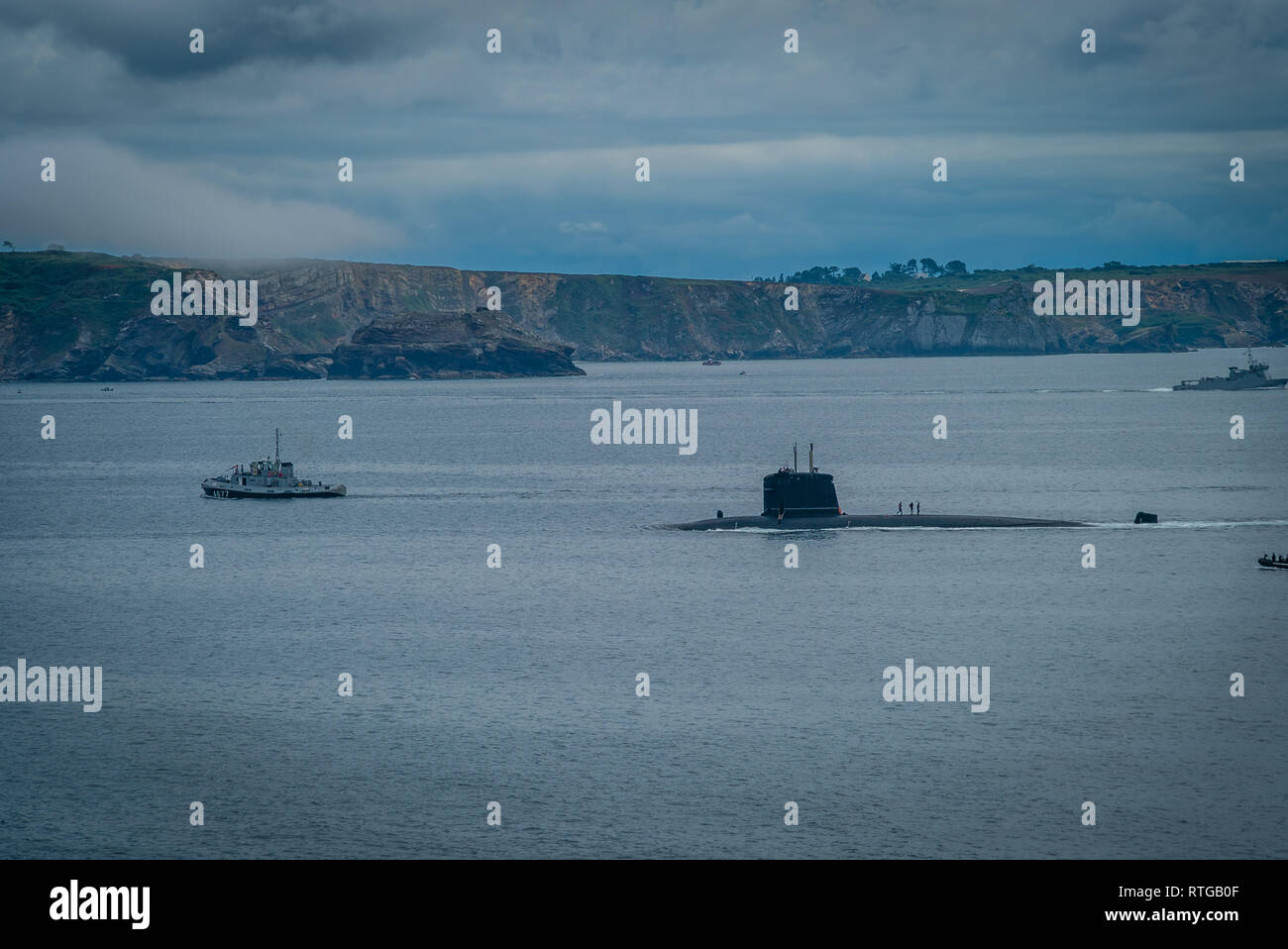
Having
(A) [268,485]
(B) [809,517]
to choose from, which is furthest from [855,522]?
(A) [268,485]

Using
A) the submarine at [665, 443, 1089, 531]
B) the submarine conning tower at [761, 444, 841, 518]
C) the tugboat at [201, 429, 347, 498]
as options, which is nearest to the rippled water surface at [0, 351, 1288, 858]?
the submarine at [665, 443, 1089, 531]

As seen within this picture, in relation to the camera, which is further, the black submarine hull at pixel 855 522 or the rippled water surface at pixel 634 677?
the black submarine hull at pixel 855 522

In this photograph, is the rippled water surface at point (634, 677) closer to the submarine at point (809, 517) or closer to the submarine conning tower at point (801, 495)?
the submarine at point (809, 517)

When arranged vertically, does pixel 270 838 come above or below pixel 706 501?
below

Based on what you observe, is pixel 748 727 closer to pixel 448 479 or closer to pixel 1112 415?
pixel 448 479

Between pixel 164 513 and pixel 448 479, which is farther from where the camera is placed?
pixel 448 479

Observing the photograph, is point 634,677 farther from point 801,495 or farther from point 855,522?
point 855,522

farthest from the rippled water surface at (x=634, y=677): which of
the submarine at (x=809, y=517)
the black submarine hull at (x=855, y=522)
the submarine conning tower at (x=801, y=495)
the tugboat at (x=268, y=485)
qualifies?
the tugboat at (x=268, y=485)
